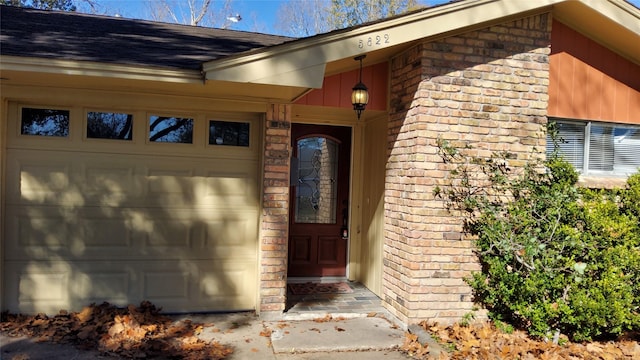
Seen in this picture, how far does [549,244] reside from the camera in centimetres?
480

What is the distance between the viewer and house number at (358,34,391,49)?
4.65 m

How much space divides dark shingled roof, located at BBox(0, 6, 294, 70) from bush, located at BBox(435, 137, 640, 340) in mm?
2944

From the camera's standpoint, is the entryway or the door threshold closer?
the entryway

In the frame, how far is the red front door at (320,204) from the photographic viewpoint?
679 cm

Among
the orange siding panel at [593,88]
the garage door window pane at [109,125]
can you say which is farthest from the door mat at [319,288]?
the orange siding panel at [593,88]

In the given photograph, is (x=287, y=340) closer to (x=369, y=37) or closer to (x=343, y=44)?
(x=343, y=44)

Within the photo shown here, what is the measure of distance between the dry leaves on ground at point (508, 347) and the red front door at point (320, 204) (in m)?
2.24

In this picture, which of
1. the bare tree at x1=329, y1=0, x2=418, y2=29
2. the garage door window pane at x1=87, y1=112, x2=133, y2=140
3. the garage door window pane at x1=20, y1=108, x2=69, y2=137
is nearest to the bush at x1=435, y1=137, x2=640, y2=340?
the garage door window pane at x1=87, y1=112, x2=133, y2=140

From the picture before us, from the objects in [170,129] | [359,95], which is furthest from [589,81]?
[170,129]

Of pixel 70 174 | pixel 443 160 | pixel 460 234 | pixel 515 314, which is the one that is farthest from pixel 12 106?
pixel 515 314

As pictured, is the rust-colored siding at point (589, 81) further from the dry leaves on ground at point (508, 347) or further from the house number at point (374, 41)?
the dry leaves on ground at point (508, 347)

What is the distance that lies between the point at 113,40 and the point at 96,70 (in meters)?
1.27

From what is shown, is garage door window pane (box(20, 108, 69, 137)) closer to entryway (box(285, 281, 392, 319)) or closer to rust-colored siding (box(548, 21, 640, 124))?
entryway (box(285, 281, 392, 319))

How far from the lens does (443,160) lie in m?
5.09
